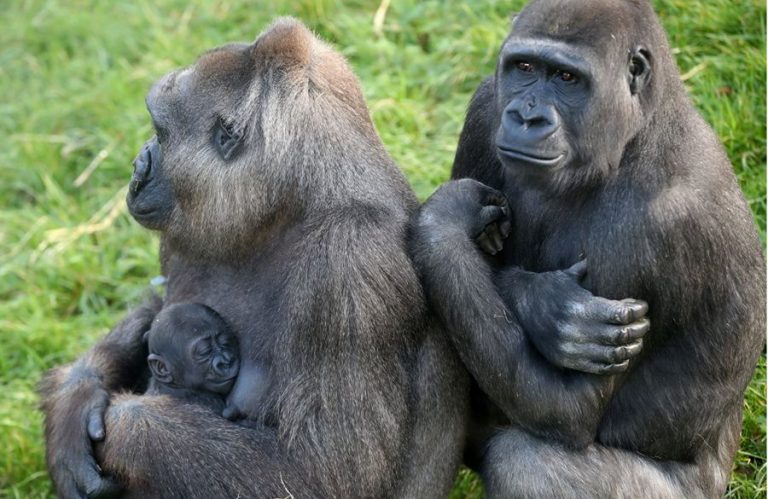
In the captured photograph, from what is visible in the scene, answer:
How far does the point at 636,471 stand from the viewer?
210 inches

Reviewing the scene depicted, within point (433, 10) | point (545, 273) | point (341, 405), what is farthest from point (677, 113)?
point (433, 10)

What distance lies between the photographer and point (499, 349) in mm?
5113

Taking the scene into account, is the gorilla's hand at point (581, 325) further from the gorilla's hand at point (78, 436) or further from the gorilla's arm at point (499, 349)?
the gorilla's hand at point (78, 436)

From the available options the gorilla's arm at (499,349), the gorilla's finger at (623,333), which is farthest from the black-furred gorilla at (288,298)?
the gorilla's finger at (623,333)

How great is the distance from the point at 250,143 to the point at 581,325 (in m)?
1.53

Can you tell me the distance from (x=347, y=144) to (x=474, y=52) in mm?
2783

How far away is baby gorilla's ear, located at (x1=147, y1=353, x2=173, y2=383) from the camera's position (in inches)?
222

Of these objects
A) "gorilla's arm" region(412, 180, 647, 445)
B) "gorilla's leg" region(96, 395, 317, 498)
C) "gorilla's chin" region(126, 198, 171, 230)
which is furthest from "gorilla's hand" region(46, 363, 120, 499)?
"gorilla's arm" region(412, 180, 647, 445)

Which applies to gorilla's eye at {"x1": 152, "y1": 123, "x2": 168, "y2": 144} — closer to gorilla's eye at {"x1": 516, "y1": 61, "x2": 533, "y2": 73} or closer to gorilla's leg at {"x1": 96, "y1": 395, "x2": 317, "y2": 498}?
gorilla's leg at {"x1": 96, "y1": 395, "x2": 317, "y2": 498}

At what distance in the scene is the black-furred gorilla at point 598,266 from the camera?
5.03m

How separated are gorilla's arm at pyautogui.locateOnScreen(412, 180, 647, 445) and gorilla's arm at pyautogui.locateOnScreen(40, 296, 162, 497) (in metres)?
1.56

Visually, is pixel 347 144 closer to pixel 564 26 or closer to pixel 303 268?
pixel 303 268

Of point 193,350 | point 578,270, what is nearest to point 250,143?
point 193,350

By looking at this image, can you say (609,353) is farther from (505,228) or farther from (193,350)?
(193,350)
